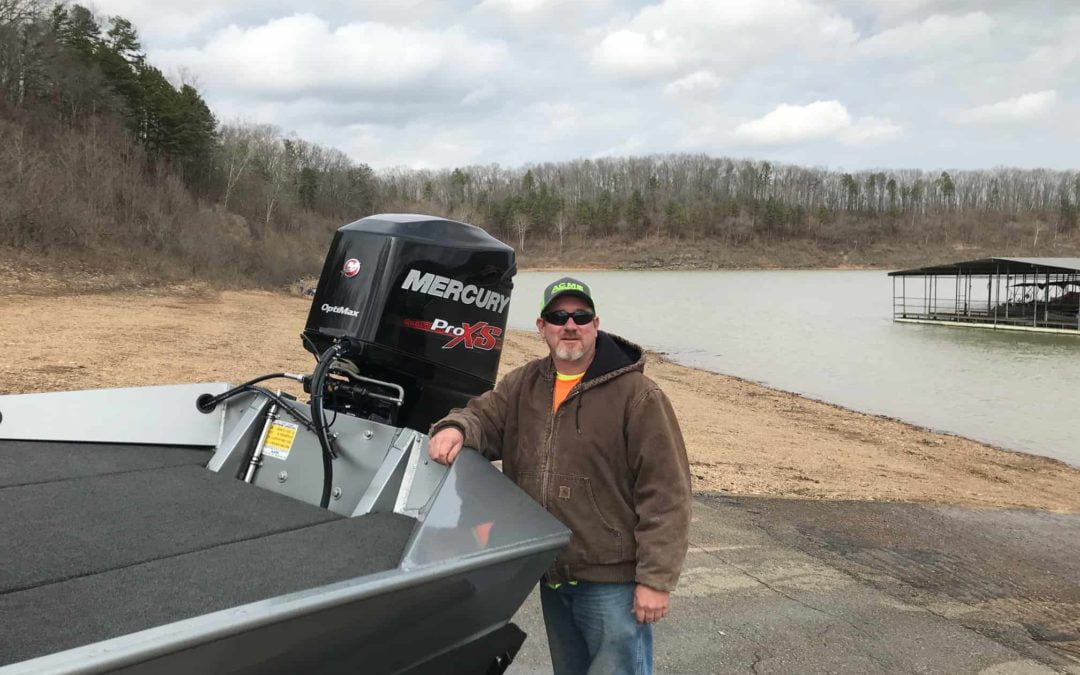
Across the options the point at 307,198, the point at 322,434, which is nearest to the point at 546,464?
the point at 322,434

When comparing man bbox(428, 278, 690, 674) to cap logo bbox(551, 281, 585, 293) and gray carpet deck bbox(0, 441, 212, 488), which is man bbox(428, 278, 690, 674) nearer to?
cap logo bbox(551, 281, 585, 293)

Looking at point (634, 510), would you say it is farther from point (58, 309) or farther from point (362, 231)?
point (58, 309)

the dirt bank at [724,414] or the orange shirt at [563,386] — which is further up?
the orange shirt at [563,386]

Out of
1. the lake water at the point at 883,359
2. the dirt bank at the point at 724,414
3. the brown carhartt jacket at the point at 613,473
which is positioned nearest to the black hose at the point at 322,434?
the brown carhartt jacket at the point at 613,473

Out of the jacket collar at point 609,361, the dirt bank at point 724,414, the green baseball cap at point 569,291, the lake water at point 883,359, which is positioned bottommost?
the lake water at point 883,359

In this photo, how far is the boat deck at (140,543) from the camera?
1588 millimetres

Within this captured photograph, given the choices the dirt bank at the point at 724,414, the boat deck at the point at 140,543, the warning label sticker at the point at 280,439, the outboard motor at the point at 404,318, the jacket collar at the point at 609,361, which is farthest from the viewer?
the dirt bank at the point at 724,414

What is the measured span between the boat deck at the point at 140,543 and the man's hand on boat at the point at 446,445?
8.2 inches

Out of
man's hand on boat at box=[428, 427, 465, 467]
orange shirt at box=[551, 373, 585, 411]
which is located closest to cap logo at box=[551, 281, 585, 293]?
orange shirt at box=[551, 373, 585, 411]

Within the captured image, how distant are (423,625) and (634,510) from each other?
65 cm

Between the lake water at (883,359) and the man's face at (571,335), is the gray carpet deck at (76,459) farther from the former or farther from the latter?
the lake water at (883,359)

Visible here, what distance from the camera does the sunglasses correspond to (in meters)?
2.17

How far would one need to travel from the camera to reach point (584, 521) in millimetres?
2154

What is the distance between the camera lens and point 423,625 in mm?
1890
